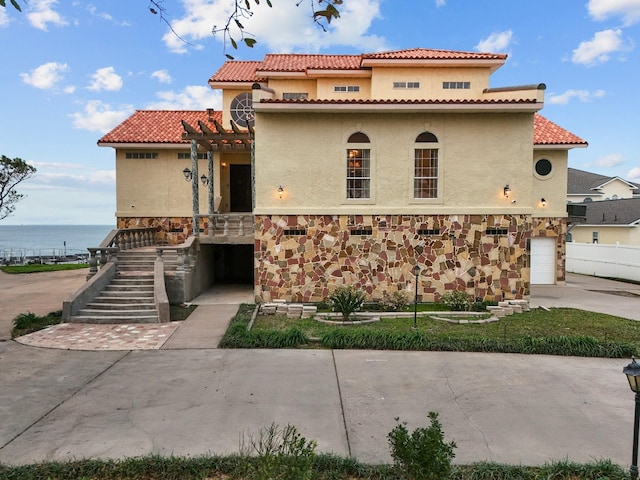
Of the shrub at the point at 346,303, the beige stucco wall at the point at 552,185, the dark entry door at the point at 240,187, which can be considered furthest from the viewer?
the dark entry door at the point at 240,187

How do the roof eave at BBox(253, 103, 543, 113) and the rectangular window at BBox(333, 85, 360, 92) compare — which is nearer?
the roof eave at BBox(253, 103, 543, 113)

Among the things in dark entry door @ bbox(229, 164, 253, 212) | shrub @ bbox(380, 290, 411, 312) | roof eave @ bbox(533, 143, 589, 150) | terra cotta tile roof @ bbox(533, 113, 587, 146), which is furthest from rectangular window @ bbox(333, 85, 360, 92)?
shrub @ bbox(380, 290, 411, 312)

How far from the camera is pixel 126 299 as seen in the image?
38.9 feet

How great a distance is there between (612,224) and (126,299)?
1150 inches

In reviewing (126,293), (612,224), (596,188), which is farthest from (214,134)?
(596,188)

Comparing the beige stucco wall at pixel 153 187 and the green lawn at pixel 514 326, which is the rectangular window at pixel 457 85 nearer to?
the green lawn at pixel 514 326

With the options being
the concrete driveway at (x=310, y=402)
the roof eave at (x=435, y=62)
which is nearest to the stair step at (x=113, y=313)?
the concrete driveway at (x=310, y=402)

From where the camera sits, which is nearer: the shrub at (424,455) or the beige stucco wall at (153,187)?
the shrub at (424,455)

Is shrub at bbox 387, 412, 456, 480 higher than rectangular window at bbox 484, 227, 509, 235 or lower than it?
lower

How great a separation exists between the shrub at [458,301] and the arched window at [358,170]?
13.8 ft

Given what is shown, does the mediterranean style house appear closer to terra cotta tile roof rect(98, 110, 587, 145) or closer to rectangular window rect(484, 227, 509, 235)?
rectangular window rect(484, 227, 509, 235)

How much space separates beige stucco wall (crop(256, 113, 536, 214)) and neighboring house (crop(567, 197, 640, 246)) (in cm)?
1564

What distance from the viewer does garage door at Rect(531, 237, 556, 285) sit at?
58.0 feet

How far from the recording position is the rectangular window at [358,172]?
13047 mm
